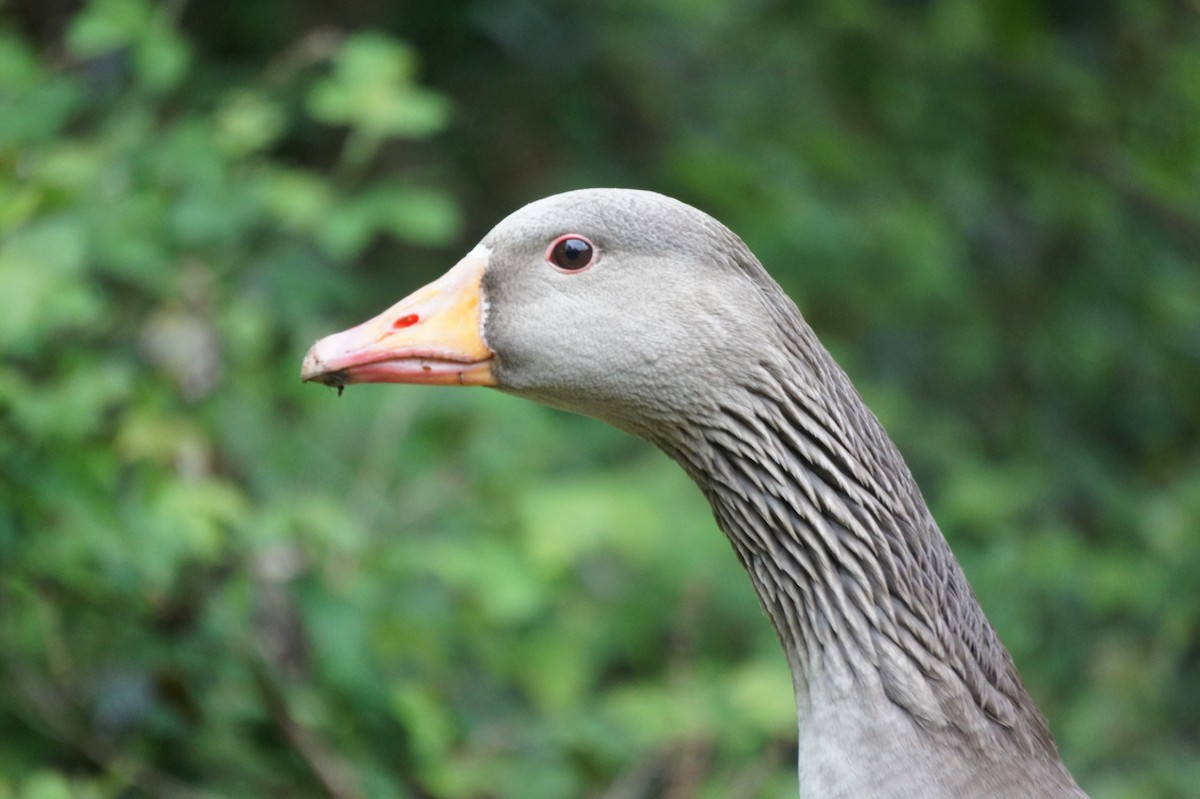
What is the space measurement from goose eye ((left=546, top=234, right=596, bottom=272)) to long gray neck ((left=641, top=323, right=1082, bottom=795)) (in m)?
0.44

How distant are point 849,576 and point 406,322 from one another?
117cm

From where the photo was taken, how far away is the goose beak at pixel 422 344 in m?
2.91

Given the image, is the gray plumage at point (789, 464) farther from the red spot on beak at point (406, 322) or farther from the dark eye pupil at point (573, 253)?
the red spot on beak at point (406, 322)

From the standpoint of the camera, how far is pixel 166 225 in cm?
407

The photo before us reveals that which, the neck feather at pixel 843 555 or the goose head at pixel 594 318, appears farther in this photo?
the goose head at pixel 594 318

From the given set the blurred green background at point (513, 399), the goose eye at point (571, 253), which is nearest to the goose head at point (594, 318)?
the goose eye at point (571, 253)

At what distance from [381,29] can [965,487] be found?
3841 mm

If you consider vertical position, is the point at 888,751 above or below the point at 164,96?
below

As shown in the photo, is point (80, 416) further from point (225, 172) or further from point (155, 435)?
point (225, 172)

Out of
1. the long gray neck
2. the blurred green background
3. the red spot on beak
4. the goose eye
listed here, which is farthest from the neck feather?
the blurred green background

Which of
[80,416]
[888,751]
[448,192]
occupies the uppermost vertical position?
[448,192]

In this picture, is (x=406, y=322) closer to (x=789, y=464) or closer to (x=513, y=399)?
(x=789, y=464)

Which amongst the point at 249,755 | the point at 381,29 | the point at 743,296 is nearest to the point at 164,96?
the point at 381,29

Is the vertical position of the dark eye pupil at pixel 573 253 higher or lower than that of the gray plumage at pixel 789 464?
higher
